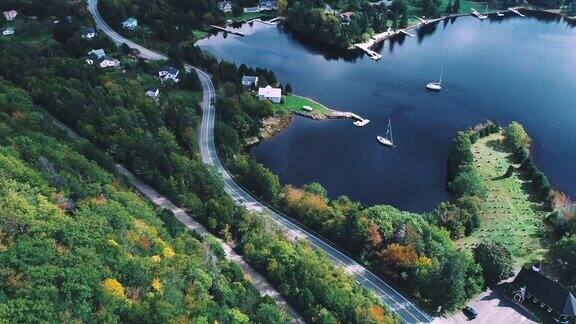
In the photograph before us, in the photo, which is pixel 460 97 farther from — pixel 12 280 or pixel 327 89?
pixel 12 280

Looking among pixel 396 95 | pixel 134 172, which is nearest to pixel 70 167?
pixel 134 172

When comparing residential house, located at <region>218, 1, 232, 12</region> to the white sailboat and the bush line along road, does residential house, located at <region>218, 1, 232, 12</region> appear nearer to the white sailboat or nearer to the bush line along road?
the bush line along road

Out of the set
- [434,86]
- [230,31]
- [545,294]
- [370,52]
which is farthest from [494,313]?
[230,31]

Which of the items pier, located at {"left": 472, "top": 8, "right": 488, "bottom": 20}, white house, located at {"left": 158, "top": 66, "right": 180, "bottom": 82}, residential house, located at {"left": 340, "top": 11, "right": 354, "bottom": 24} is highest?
residential house, located at {"left": 340, "top": 11, "right": 354, "bottom": 24}

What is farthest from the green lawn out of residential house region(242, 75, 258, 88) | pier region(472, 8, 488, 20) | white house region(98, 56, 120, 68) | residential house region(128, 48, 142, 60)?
pier region(472, 8, 488, 20)

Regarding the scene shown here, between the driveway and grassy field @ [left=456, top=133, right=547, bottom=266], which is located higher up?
the driveway

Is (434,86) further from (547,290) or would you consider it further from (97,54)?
(97,54)
